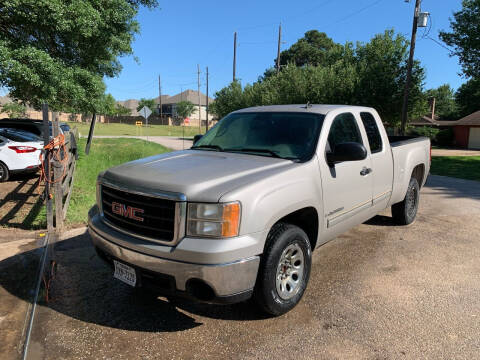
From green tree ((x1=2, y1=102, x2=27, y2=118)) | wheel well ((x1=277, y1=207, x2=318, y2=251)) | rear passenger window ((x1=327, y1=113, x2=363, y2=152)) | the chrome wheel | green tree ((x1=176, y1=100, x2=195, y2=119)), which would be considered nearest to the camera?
the chrome wheel

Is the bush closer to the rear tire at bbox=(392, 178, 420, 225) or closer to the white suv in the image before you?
the rear tire at bbox=(392, 178, 420, 225)

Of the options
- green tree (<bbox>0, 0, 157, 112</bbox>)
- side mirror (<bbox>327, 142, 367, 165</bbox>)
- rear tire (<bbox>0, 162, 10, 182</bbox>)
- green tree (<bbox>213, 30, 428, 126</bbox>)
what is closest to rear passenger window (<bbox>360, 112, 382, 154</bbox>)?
side mirror (<bbox>327, 142, 367, 165</bbox>)

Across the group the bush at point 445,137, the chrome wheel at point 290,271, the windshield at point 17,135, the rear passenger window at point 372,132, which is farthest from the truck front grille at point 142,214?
the bush at point 445,137

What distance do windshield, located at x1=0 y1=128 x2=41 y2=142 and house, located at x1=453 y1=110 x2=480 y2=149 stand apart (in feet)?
114

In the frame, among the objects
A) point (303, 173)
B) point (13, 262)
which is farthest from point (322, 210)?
point (13, 262)

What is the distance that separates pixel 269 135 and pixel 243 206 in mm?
1464

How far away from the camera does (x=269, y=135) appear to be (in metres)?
3.94

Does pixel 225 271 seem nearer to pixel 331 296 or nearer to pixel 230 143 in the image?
pixel 331 296

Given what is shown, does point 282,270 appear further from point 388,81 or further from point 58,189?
point 388,81

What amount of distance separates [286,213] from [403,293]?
166 cm

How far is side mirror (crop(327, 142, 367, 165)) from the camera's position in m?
3.42

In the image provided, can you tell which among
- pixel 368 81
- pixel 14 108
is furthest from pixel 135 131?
pixel 14 108

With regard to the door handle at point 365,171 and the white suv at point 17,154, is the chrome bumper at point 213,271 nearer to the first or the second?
the door handle at point 365,171

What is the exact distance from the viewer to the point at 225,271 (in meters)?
2.59
